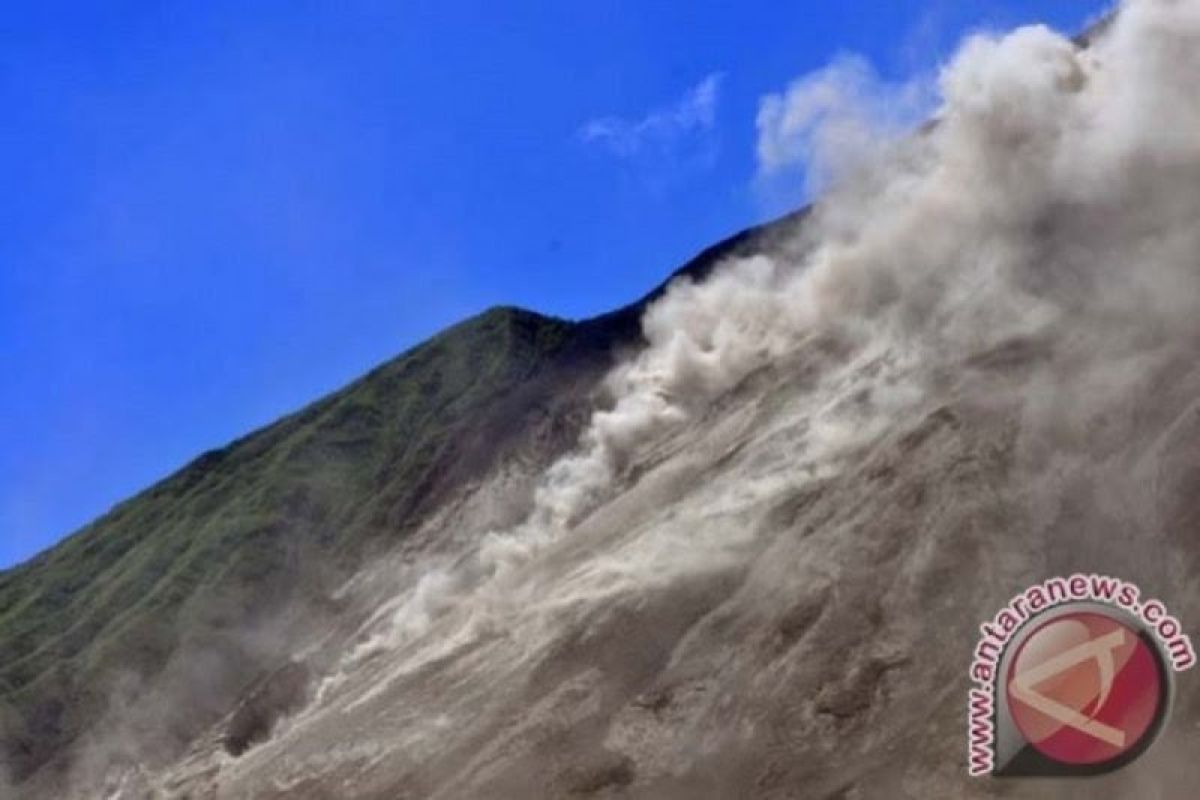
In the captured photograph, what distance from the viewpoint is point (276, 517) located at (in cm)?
10606

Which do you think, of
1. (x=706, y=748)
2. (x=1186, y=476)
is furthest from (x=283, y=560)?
(x=1186, y=476)

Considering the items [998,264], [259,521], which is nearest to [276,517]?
[259,521]

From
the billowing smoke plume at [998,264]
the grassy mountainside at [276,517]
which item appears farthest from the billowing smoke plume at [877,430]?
the grassy mountainside at [276,517]

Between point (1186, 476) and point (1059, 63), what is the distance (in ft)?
97.9

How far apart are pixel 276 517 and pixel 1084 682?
279 ft

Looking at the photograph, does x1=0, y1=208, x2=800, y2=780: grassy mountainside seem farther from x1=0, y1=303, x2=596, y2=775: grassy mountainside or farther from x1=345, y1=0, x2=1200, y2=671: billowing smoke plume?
x1=345, y1=0, x2=1200, y2=671: billowing smoke plume

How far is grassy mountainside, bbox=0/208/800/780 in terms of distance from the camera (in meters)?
93.9

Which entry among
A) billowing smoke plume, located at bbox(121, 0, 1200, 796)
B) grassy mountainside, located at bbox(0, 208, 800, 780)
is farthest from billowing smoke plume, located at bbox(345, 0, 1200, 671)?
grassy mountainside, located at bbox(0, 208, 800, 780)

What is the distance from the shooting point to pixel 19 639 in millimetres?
110062

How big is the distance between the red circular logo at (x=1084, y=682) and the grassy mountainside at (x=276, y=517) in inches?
2456

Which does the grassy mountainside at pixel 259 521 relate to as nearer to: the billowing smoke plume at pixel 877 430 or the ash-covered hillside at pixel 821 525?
the ash-covered hillside at pixel 821 525

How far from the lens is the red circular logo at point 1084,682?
26.8 m

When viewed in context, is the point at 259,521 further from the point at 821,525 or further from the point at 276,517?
the point at 821,525

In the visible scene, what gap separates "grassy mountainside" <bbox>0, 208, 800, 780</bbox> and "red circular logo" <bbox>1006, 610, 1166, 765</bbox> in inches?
→ 2456
